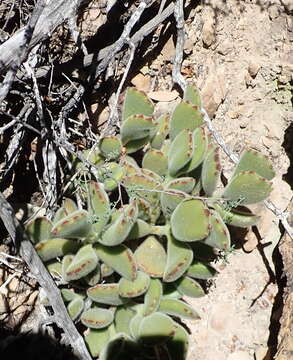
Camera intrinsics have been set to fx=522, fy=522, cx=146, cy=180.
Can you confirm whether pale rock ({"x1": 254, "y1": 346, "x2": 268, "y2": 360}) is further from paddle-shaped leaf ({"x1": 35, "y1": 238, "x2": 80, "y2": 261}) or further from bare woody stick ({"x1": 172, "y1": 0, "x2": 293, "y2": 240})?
paddle-shaped leaf ({"x1": 35, "y1": 238, "x2": 80, "y2": 261})

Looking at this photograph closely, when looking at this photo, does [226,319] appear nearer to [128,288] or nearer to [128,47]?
[128,288]

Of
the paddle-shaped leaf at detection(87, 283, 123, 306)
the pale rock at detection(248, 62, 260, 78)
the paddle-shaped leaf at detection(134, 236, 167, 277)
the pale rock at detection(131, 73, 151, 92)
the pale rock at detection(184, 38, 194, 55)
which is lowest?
the paddle-shaped leaf at detection(87, 283, 123, 306)

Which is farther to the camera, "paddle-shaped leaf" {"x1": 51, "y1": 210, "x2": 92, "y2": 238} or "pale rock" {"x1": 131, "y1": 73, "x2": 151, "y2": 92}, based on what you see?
"pale rock" {"x1": 131, "y1": 73, "x2": 151, "y2": 92}

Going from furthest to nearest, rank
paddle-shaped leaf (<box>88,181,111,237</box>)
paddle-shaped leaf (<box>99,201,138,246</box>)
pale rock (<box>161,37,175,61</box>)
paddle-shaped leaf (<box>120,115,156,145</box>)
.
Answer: pale rock (<box>161,37,175,61</box>) < paddle-shaped leaf (<box>120,115,156,145</box>) < paddle-shaped leaf (<box>88,181,111,237</box>) < paddle-shaped leaf (<box>99,201,138,246</box>)

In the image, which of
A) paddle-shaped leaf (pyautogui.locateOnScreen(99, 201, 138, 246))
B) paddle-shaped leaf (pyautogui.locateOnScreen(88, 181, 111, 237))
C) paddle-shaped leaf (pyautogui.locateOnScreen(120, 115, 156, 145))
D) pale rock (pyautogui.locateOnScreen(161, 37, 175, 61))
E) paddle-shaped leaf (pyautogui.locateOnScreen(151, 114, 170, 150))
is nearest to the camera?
paddle-shaped leaf (pyautogui.locateOnScreen(99, 201, 138, 246))

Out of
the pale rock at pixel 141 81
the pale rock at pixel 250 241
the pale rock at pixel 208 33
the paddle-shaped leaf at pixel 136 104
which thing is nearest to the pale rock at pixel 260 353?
the pale rock at pixel 250 241

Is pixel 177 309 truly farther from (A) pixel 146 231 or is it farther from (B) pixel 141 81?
(B) pixel 141 81

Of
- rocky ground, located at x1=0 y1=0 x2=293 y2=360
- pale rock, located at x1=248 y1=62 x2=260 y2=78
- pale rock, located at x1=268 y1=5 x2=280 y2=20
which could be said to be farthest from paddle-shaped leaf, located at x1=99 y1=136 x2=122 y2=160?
pale rock, located at x1=268 y1=5 x2=280 y2=20

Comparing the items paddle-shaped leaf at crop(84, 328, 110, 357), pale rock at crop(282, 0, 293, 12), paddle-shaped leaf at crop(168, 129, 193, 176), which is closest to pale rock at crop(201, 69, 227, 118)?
pale rock at crop(282, 0, 293, 12)

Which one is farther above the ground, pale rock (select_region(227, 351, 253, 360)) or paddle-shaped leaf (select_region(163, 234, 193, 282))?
paddle-shaped leaf (select_region(163, 234, 193, 282))

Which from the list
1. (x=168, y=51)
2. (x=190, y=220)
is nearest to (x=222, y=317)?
(x=190, y=220)
